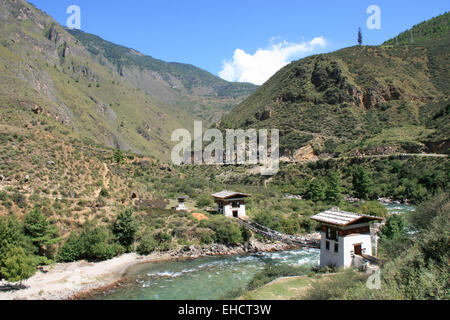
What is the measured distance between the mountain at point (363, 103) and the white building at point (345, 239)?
35426 mm

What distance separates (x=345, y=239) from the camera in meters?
15.7

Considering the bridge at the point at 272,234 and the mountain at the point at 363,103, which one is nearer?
the bridge at the point at 272,234

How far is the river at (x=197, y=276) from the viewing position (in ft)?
55.3

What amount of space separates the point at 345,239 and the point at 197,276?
922 centimetres

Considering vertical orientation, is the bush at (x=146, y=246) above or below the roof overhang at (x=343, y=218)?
below

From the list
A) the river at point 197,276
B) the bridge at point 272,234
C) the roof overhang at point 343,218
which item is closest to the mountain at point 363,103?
the bridge at point 272,234

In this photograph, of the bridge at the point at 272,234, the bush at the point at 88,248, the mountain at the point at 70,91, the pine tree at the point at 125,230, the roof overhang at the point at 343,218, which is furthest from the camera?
the mountain at the point at 70,91

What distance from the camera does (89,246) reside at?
21.8 metres

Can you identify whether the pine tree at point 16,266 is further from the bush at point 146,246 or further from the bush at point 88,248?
the bush at point 146,246

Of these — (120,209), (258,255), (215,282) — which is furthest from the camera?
(120,209)

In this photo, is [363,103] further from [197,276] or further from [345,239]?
[197,276]
